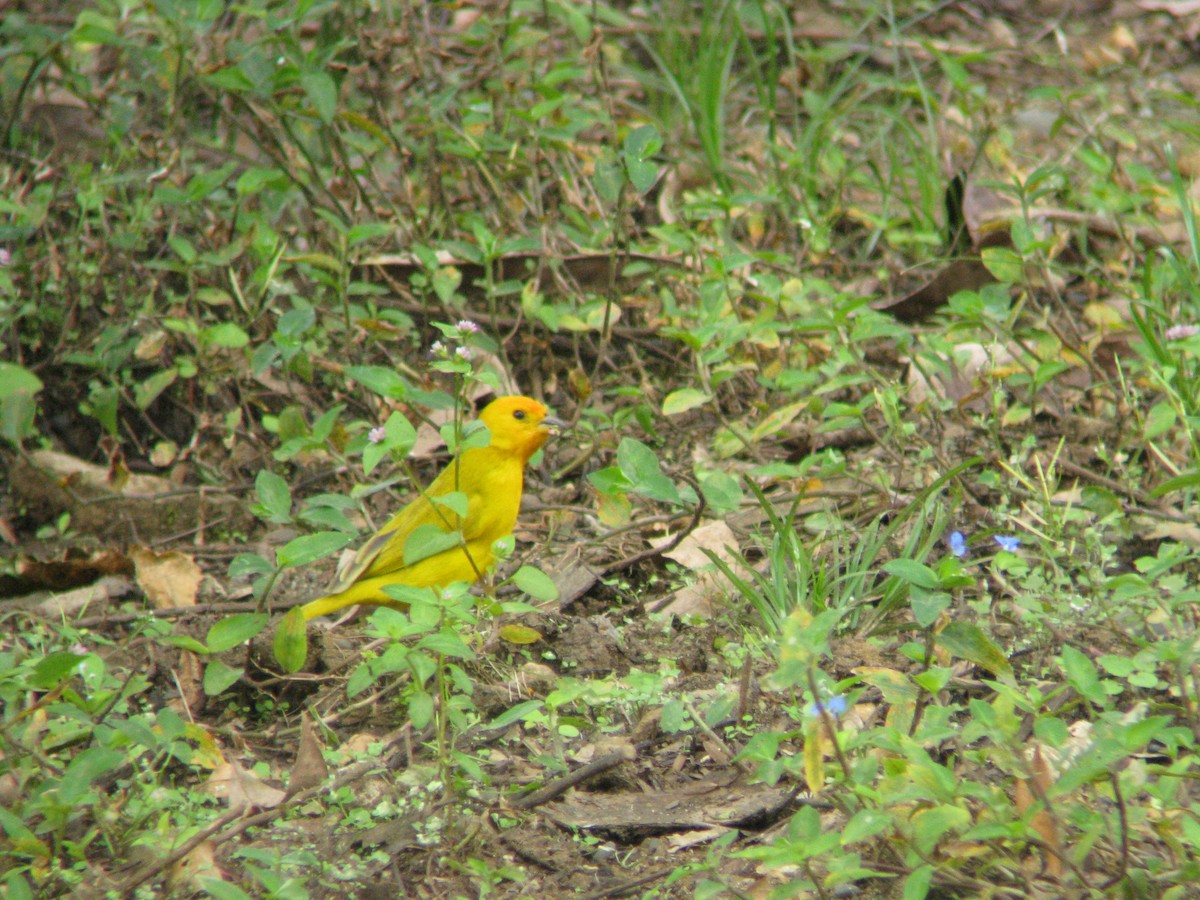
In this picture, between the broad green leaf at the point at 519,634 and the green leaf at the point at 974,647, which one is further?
the broad green leaf at the point at 519,634

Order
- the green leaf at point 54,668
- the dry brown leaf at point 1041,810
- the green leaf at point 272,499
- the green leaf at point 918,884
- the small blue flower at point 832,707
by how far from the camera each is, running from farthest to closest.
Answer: the green leaf at point 272,499 < the green leaf at point 54,668 < the small blue flower at point 832,707 < the dry brown leaf at point 1041,810 < the green leaf at point 918,884

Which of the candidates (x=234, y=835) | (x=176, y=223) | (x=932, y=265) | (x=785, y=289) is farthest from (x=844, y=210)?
(x=234, y=835)

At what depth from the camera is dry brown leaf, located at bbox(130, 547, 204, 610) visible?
3.62 metres

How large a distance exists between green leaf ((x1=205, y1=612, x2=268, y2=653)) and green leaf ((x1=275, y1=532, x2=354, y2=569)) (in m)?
0.13

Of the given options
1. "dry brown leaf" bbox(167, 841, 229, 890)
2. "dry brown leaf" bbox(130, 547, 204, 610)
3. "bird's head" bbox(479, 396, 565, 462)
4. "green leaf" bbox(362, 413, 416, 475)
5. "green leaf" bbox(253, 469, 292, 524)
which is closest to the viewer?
"dry brown leaf" bbox(167, 841, 229, 890)

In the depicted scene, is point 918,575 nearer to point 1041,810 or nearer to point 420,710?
point 1041,810

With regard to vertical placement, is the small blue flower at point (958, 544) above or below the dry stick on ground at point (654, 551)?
above

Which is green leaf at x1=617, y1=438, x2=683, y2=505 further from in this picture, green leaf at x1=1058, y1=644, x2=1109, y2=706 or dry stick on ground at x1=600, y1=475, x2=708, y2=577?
green leaf at x1=1058, y1=644, x2=1109, y2=706

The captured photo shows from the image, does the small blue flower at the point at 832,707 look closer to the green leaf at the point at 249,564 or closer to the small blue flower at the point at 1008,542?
the small blue flower at the point at 1008,542

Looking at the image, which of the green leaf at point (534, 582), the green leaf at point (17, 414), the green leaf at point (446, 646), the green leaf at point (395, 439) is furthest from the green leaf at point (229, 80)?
the green leaf at point (446, 646)

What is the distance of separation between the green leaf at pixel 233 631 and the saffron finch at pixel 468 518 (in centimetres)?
72

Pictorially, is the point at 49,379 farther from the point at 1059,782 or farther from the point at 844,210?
the point at 1059,782

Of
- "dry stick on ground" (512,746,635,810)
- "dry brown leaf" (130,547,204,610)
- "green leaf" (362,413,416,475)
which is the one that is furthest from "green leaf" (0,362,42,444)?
"dry stick on ground" (512,746,635,810)

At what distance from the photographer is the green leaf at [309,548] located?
2557 mm
